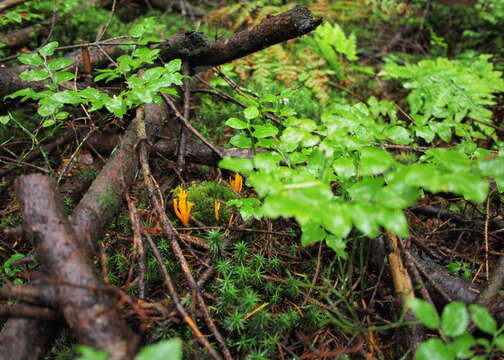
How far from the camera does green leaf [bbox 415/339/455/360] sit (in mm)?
1308

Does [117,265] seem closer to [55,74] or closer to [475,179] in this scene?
[55,74]

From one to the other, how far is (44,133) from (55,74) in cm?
111

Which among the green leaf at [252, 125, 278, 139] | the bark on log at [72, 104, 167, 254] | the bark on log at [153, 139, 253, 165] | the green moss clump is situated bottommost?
the green moss clump

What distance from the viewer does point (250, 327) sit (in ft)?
6.41

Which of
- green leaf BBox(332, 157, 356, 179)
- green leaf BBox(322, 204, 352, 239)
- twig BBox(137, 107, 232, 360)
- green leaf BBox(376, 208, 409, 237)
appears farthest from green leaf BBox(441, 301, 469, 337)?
twig BBox(137, 107, 232, 360)

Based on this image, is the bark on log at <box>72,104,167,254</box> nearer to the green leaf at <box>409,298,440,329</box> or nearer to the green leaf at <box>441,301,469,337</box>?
the green leaf at <box>409,298,440,329</box>

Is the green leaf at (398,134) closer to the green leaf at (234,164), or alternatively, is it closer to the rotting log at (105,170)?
the green leaf at (234,164)

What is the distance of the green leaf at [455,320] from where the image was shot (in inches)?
54.7

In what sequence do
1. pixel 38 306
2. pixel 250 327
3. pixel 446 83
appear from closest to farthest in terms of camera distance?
1. pixel 38 306
2. pixel 250 327
3. pixel 446 83

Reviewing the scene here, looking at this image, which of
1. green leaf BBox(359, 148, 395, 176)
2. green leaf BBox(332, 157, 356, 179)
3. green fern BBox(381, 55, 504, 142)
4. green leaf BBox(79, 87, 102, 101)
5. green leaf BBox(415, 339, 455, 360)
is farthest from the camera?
green fern BBox(381, 55, 504, 142)

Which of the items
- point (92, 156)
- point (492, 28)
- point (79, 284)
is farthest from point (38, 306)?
point (492, 28)

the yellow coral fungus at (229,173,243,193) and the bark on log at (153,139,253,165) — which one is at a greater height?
the bark on log at (153,139,253,165)

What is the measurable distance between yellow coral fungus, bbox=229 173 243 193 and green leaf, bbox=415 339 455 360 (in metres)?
1.82

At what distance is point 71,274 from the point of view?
1528mm
